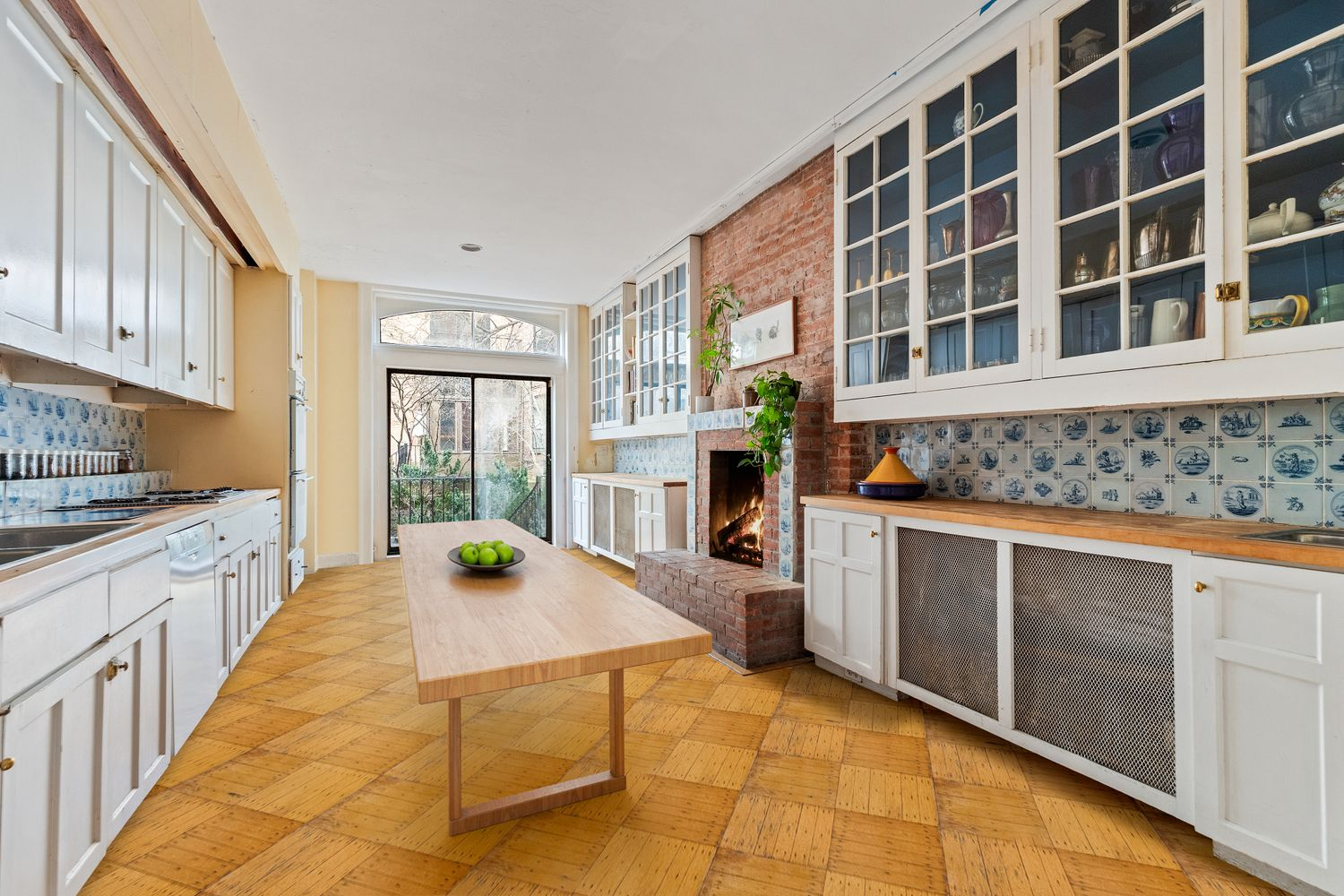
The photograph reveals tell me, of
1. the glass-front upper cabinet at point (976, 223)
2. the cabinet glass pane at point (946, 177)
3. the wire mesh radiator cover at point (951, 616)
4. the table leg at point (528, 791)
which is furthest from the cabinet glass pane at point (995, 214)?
the table leg at point (528, 791)

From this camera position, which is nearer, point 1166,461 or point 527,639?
point 527,639

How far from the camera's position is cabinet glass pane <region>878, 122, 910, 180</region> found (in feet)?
9.57

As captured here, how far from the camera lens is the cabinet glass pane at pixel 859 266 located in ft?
10.3

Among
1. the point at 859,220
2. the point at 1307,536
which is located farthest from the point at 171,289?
the point at 1307,536

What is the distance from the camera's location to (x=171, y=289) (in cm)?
300

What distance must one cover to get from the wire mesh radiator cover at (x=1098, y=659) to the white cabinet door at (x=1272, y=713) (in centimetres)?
12

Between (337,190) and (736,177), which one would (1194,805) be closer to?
(736,177)

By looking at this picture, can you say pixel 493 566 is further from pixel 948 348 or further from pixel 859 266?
pixel 859 266

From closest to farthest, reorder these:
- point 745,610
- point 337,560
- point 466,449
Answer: point 745,610, point 337,560, point 466,449

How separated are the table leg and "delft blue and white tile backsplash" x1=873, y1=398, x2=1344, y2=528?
193cm

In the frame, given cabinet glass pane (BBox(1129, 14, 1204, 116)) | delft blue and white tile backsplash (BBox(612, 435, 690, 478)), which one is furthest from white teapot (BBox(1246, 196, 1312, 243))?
delft blue and white tile backsplash (BBox(612, 435, 690, 478))

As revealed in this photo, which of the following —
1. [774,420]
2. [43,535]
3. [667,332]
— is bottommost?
[43,535]

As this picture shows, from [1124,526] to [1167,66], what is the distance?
1.47 m

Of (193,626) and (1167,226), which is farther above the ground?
(1167,226)
